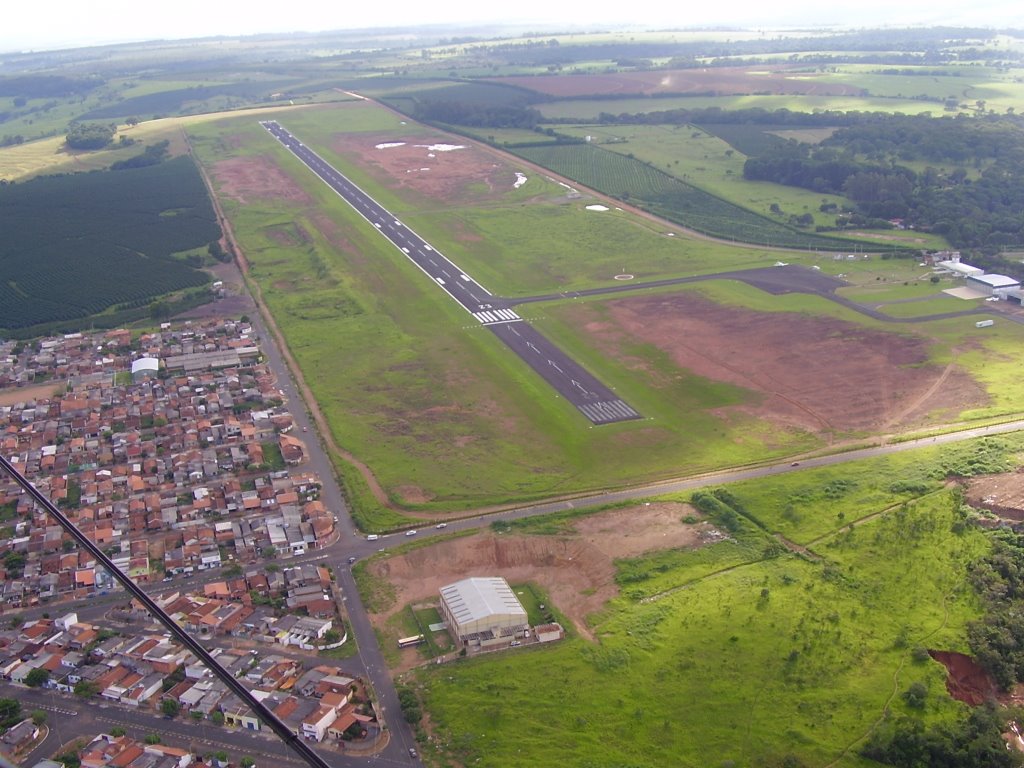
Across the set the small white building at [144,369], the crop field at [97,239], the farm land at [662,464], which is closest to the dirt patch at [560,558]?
the farm land at [662,464]

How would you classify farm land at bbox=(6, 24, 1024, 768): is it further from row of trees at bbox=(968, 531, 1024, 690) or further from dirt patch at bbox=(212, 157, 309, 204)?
dirt patch at bbox=(212, 157, 309, 204)

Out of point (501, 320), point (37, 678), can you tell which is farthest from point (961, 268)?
point (37, 678)

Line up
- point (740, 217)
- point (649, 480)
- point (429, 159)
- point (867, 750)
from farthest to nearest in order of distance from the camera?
point (429, 159), point (740, 217), point (649, 480), point (867, 750)

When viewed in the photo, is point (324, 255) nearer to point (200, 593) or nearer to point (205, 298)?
point (205, 298)

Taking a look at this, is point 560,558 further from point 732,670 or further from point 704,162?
point 704,162

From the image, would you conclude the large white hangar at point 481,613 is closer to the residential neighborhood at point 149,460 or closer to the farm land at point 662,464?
the farm land at point 662,464

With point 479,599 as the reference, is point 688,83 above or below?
above

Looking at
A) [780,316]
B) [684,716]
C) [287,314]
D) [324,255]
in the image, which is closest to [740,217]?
[780,316]
